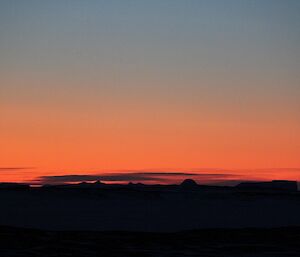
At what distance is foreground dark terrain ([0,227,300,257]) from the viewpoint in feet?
61.4

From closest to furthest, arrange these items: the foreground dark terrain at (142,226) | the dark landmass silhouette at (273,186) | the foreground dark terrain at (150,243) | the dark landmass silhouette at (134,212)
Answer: the foreground dark terrain at (150,243), the foreground dark terrain at (142,226), the dark landmass silhouette at (134,212), the dark landmass silhouette at (273,186)

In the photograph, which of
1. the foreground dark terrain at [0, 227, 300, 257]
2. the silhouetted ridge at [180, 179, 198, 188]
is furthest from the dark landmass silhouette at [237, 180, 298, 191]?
the foreground dark terrain at [0, 227, 300, 257]

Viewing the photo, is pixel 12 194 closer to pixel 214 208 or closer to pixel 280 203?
pixel 214 208

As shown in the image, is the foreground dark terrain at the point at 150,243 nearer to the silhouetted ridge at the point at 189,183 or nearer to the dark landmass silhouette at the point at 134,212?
the dark landmass silhouette at the point at 134,212

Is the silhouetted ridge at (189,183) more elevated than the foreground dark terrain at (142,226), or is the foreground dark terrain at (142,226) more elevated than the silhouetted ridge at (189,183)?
the silhouetted ridge at (189,183)

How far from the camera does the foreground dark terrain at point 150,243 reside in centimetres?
1870

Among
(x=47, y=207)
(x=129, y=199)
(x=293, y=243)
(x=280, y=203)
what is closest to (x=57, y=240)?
(x=293, y=243)

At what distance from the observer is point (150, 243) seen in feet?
69.7

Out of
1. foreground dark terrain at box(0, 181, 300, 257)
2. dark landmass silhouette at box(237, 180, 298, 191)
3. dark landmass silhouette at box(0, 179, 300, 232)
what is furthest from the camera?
dark landmass silhouette at box(237, 180, 298, 191)

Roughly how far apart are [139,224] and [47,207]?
621cm

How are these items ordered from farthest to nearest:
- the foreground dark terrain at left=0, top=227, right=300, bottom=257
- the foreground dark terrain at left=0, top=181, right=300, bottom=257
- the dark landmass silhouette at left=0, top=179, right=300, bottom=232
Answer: the dark landmass silhouette at left=0, top=179, right=300, bottom=232
the foreground dark terrain at left=0, top=181, right=300, bottom=257
the foreground dark terrain at left=0, top=227, right=300, bottom=257

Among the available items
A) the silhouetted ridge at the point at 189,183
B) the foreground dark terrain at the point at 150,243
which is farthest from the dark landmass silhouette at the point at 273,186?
the foreground dark terrain at the point at 150,243

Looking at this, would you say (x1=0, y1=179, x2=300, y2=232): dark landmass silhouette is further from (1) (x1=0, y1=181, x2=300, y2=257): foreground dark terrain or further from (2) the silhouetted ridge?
(2) the silhouetted ridge

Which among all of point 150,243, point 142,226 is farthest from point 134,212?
point 150,243
